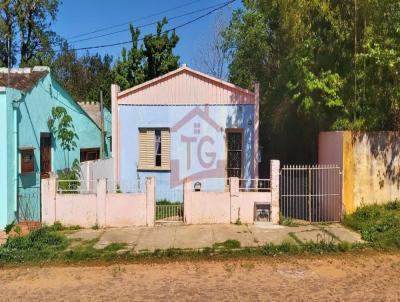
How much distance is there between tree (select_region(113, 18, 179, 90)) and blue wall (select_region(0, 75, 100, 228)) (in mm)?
4536

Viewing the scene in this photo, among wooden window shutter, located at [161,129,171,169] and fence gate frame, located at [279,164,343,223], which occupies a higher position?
wooden window shutter, located at [161,129,171,169]

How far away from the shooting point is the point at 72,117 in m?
15.5

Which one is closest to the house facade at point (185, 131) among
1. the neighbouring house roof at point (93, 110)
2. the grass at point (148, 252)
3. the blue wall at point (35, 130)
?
the blue wall at point (35, 130)

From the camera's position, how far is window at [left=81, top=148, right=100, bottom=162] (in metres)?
17.1

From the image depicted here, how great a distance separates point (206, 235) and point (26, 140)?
5559 mm

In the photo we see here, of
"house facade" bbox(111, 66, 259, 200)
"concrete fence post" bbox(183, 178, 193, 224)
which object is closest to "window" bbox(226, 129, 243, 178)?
"house facade" bbox(111, 66, 259, 200)

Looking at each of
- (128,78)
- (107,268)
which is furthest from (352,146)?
(128,78)

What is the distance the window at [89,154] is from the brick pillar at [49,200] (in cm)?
559

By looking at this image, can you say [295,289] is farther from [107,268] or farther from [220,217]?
[220,217]

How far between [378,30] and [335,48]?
115 cm

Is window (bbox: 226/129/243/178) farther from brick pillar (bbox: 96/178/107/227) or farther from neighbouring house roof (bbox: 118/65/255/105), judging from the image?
brick pillar (bbox: 96/178/107/227)

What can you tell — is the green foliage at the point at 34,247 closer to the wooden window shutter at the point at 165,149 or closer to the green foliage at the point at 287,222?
the wooden window shutter at the point at 165,149

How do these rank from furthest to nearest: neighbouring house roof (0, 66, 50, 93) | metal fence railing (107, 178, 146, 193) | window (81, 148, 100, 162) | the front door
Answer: window (81, 148, 100, 162), the front door, metal fence railing (107, 178, 146, 193), neighbouring house roof (0, 66, 50, 93)

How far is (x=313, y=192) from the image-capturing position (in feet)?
41.6
